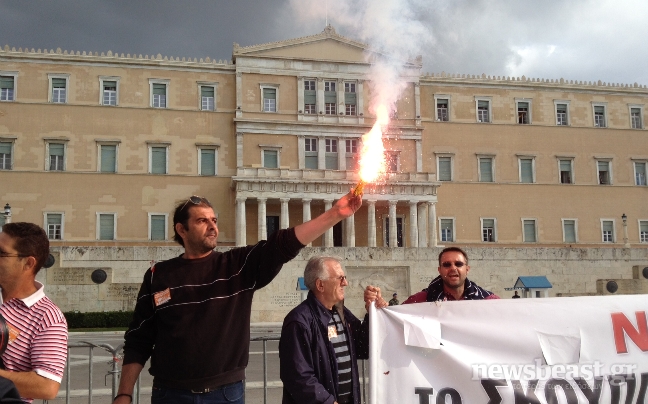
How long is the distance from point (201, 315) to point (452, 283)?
2000 millimetres

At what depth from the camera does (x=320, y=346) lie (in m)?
3.91

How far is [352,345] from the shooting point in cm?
420

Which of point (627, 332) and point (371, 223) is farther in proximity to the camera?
point (371, 223)

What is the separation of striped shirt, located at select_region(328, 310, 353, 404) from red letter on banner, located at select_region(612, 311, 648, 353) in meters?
2.03

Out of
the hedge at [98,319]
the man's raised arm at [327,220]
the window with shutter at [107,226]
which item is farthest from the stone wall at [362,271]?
the man's raised arm at [327,220]

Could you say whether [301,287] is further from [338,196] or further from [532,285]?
[338,196]

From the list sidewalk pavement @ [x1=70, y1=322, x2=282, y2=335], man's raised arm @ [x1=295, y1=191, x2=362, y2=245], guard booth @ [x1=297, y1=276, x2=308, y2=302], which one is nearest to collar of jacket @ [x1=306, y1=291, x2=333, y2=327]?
man's raised arm @ [x1=295, y1=191, x2=362, y2=245]

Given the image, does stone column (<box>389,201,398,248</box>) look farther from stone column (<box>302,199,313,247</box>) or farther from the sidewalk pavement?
the sidewalk pavement

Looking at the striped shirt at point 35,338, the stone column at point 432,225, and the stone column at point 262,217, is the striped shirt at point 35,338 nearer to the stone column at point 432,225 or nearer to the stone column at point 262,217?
the stone column at point 262,217

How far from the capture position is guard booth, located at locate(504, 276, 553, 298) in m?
25.8

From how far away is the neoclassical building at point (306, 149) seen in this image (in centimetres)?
3491

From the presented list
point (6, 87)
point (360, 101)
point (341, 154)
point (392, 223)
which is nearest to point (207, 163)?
point (341, 154)

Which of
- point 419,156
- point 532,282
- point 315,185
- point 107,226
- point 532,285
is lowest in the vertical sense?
point 532,285

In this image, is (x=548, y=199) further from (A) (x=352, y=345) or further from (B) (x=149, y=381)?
(A) (x=352, y=345)
